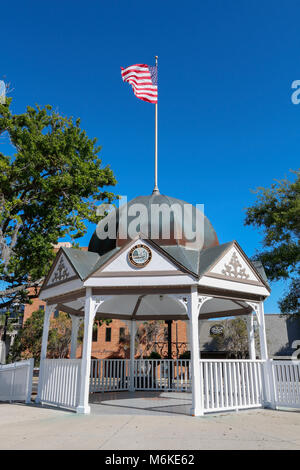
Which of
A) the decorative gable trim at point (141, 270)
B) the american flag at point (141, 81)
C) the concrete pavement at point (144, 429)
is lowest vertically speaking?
the concrete pavement at point (144, 429)

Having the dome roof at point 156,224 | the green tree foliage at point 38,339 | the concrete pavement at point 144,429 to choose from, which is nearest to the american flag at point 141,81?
the dome roof at point 156,224

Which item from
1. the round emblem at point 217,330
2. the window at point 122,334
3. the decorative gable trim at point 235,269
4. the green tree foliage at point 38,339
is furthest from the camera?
the window at point 122,334

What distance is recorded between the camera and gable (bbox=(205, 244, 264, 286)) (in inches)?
415

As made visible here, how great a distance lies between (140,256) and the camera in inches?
409

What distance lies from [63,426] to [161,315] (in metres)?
8.72

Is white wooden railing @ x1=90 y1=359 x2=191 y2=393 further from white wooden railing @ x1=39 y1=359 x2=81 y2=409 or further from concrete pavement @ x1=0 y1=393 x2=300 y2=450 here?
concrete pavement @ x1=0 y1=393 x2=300 y2=450

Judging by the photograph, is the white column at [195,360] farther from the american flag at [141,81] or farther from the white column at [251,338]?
the american flag at [141,81]

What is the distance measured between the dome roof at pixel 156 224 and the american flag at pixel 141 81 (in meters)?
5.20

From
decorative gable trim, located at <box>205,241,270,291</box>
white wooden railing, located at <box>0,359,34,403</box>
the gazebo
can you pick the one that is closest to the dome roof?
the gazebo

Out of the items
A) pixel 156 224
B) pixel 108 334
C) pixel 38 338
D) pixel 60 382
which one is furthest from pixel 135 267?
pixel 108 334

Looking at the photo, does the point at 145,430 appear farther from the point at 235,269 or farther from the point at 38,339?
the point at 38,339

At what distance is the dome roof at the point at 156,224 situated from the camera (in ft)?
39.0

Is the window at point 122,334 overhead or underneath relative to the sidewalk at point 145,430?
overhead

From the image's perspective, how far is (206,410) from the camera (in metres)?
9.20
